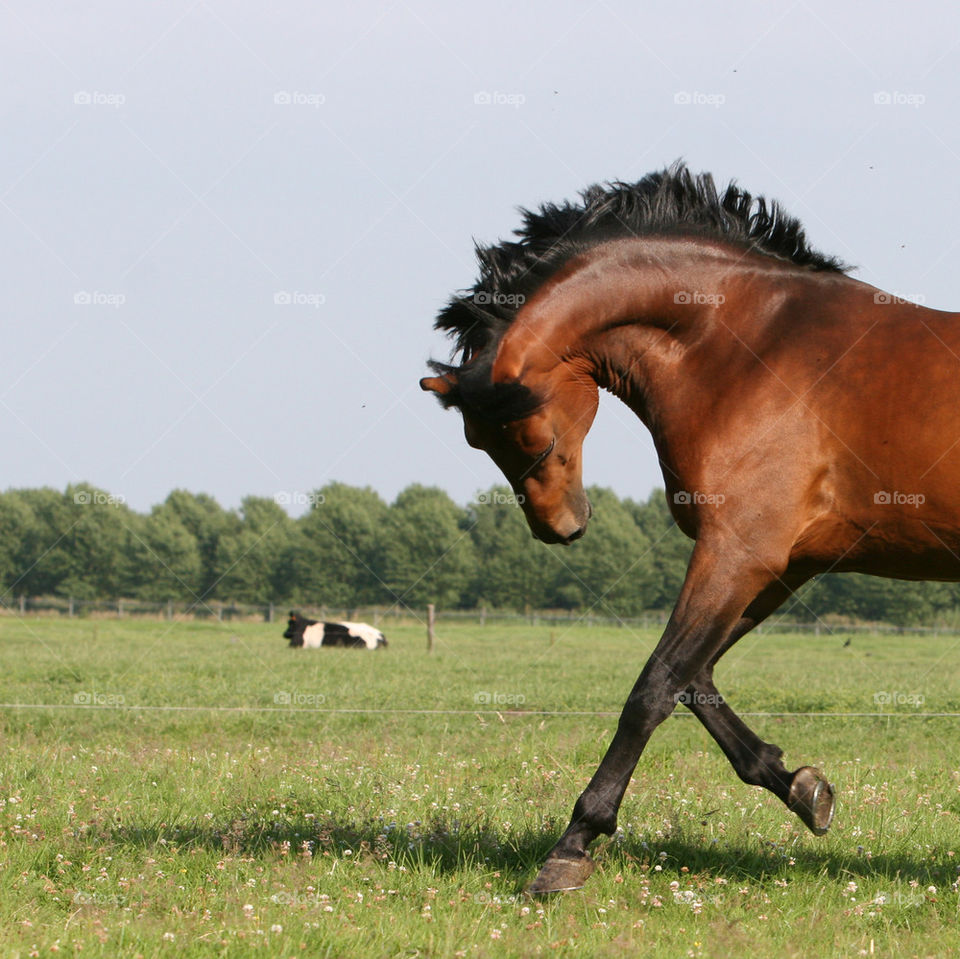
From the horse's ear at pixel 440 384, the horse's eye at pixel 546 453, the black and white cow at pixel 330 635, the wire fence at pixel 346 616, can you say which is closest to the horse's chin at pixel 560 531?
the horse's eye at pixel 546 453

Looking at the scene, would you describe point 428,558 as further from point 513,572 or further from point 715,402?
point 715,402

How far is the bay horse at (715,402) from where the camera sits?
14.1 ft

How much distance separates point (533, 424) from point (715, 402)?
0.80m

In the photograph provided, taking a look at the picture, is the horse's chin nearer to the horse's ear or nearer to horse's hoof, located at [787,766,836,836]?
the horse's ear

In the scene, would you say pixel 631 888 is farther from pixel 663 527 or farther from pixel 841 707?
pixel 663 527

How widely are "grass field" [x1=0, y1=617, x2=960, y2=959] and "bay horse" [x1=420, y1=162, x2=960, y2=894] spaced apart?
0.46m

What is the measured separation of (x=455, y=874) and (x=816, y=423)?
2402 mm

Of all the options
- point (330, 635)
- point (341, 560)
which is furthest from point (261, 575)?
point (330, 635)

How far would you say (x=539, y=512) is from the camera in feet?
16.5

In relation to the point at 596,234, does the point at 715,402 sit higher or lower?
lower

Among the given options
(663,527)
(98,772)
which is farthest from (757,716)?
(663,527)

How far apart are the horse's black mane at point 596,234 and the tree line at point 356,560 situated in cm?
6694

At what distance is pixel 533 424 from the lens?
4836 millimetres

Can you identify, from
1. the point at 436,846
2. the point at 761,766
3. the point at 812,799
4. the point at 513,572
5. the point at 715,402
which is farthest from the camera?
the point at 513,572
